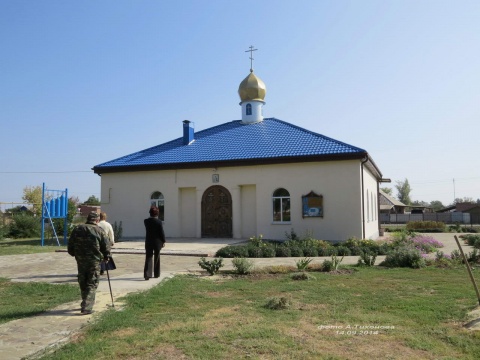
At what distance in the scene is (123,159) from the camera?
23.1 m

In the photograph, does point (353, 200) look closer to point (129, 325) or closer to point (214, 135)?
point (214, 135)

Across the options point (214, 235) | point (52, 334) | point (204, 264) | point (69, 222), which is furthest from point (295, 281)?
point (69, 222)

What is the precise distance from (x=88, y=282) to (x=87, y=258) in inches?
14.7

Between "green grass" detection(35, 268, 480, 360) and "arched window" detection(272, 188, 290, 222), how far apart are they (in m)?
10.2

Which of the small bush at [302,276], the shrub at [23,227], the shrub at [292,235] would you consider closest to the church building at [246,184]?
the shrub at [292,235]

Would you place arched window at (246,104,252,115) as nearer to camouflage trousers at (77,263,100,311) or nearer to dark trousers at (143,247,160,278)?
dark trousers at (143,247,160,278)

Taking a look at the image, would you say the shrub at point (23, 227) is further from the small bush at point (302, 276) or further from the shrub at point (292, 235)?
the small bush at point (302, 276)

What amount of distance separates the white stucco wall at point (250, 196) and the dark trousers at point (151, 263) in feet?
32.7

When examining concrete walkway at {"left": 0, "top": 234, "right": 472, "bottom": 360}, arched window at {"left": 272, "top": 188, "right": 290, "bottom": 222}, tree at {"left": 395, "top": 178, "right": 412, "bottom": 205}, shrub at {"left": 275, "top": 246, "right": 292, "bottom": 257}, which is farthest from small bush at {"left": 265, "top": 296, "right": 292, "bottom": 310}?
tree at {"left": 395, "top": 178, "right": 412, "bottom": 205}

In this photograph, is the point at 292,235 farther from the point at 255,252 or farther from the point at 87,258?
the point at 87,258

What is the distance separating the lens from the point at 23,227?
Result: 26188 mm

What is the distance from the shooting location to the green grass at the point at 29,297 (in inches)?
262

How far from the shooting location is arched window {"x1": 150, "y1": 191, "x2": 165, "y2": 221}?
21609 mm

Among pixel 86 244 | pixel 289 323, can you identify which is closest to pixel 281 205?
pixel 86 244
